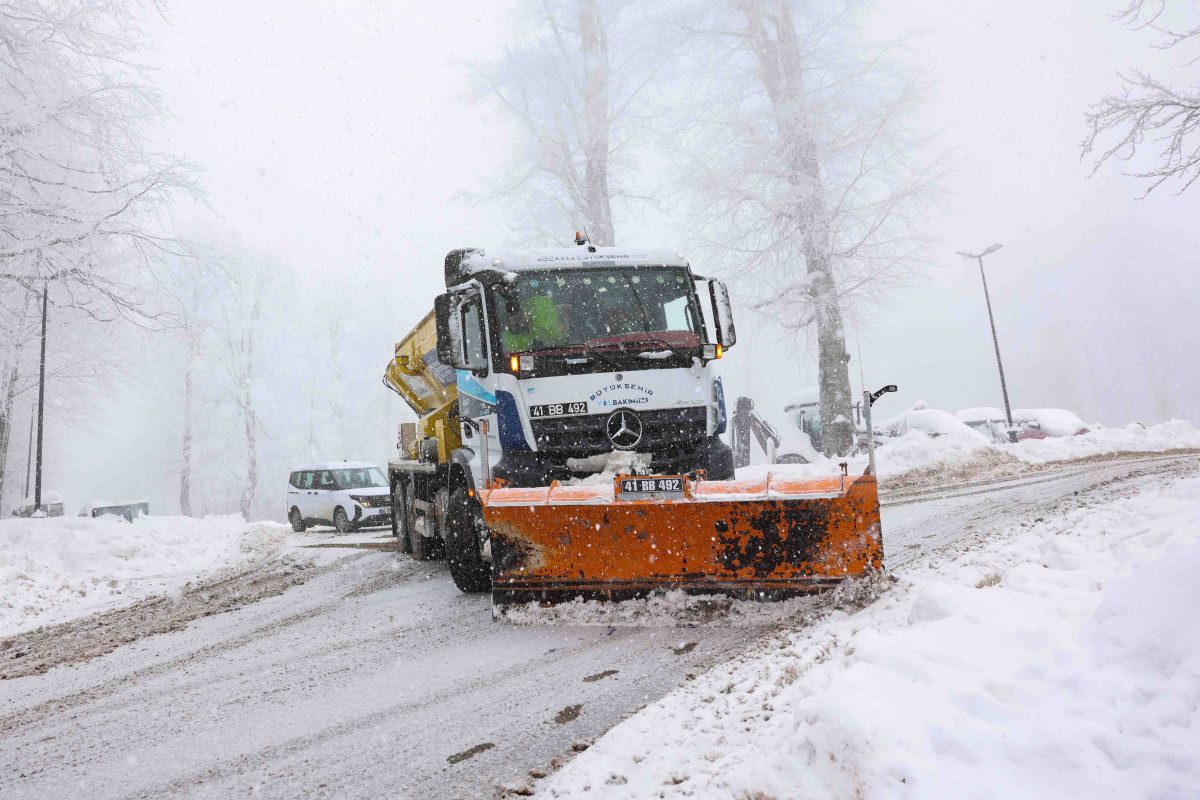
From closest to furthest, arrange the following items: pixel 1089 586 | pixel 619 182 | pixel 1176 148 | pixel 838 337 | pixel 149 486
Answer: pixel 1089 586 < pixel 1176 148 < pixel 838 337 < pixel 619 182 < pixel 149 486

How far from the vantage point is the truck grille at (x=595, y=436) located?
6.06 metres

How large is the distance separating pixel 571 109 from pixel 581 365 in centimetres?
1471

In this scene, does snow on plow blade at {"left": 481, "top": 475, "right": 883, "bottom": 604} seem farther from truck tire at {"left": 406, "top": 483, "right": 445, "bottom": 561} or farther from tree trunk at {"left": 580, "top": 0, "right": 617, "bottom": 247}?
tree trunk at {"left": 580, "top": 0, "right": 617, "bottom": 247}

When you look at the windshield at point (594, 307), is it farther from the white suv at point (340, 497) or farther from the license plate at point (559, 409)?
the white suv at point (340, 497)

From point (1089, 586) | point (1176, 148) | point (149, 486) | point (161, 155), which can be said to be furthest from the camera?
point (149, 486)

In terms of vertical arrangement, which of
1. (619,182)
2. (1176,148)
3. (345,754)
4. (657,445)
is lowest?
(345,754)

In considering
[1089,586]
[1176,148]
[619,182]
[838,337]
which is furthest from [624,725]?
[619,182]

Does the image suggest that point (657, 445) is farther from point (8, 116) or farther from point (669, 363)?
point (8, 116)

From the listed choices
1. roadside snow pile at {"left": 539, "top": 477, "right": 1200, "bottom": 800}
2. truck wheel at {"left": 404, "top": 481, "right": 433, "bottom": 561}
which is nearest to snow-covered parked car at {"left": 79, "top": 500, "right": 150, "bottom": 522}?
truck wheel at {"left": 404, "top": 481, "right": 433, "bottom": 561}

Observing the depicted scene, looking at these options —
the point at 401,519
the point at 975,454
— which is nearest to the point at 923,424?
the point at 975,454

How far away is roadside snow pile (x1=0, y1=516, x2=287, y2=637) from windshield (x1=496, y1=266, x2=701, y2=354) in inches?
239

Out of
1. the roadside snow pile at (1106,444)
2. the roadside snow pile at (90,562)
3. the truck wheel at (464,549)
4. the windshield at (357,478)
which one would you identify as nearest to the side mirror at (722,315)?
the truck wheel at (464,549)

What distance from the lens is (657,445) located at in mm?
6148

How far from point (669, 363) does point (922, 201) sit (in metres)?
11.7
